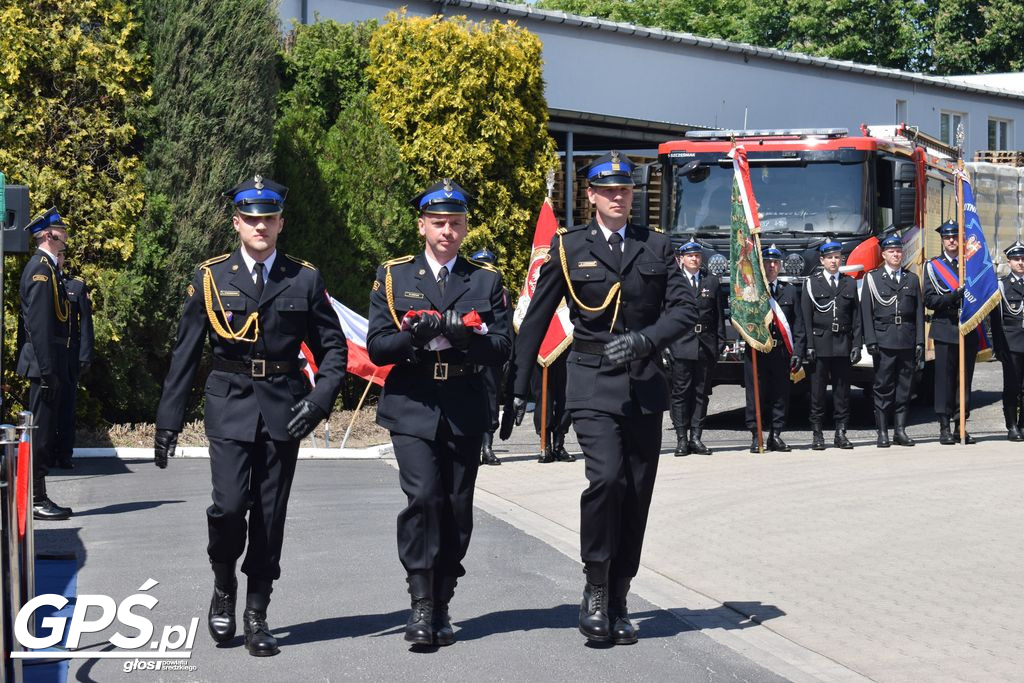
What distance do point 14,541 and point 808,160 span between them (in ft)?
44.8

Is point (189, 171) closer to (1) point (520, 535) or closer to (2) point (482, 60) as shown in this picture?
(2) point (482, 60)

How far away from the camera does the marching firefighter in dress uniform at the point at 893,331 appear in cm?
1577

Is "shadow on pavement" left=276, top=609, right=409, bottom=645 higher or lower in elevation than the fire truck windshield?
lower

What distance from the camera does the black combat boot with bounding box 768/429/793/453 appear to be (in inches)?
610

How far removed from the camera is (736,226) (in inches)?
620

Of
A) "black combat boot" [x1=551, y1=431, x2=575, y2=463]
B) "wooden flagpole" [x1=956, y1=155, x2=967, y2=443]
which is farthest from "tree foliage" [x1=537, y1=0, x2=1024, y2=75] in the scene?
"black combat boot" [x1=551, y1=431, x2=575, y2=463]

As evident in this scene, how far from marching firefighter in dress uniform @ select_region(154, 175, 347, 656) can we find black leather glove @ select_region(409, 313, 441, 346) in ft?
1.39

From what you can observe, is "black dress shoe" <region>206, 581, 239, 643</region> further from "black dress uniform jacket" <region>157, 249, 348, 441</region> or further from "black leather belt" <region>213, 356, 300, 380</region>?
"black leather belt" <region>213, 356, 300, 380</region>

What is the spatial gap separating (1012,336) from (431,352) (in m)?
10.7

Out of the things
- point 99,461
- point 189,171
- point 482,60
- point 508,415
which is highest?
point 482,60

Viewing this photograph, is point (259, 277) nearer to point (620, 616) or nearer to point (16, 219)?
point (620, 616)

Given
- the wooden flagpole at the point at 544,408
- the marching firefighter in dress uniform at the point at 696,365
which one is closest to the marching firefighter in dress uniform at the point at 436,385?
the wooden flagpole at the point at 544,408

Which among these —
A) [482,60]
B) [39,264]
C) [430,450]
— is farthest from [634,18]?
[430,450]

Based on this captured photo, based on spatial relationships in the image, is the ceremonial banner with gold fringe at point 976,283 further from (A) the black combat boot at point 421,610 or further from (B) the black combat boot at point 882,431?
(A) the black combat boot at point 421,610
